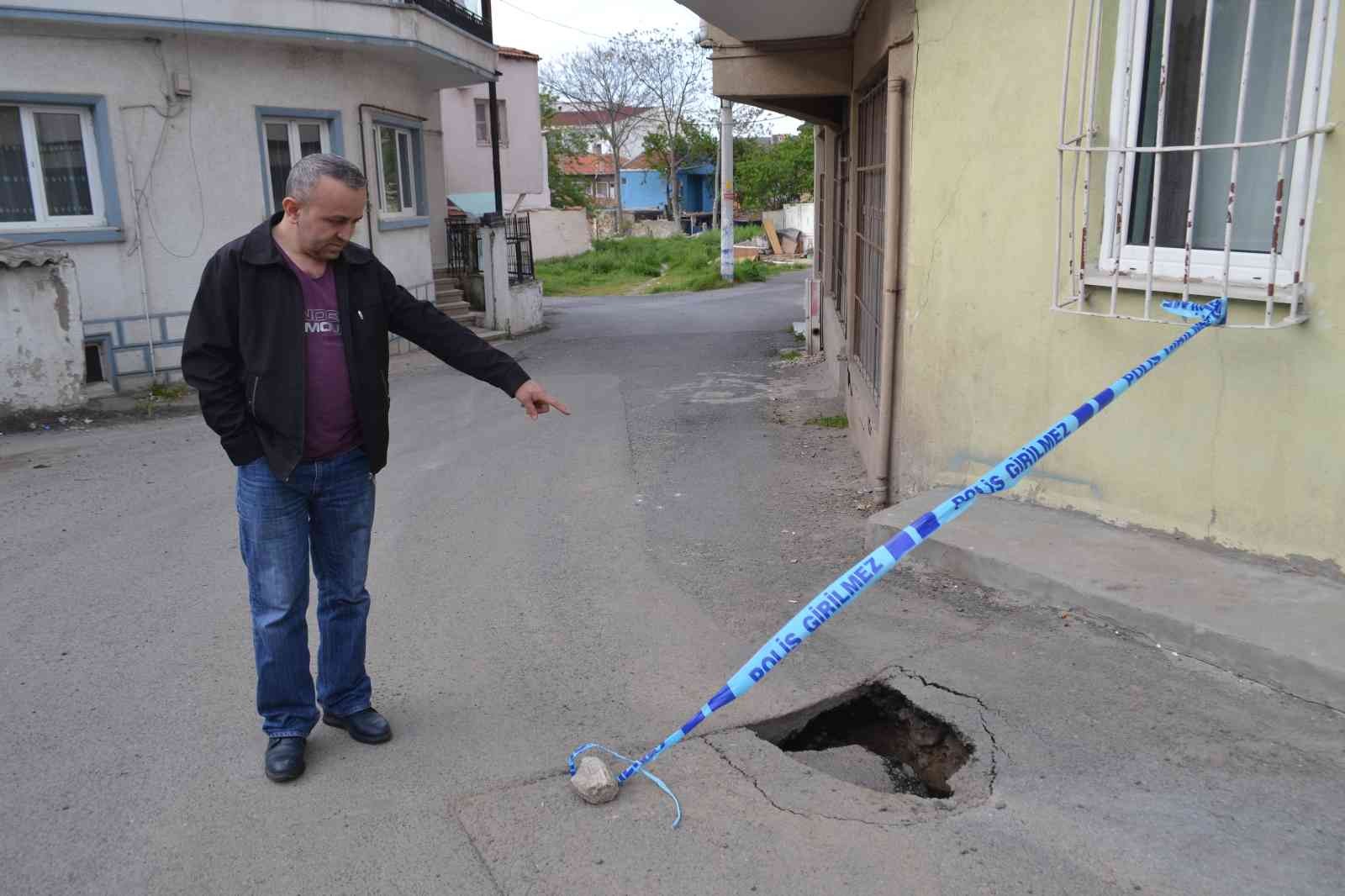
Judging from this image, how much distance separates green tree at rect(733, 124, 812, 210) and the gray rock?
43.1m

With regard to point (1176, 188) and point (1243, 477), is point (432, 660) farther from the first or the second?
point (1176, 188)

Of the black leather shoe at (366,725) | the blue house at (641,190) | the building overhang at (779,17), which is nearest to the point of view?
the black leather shoe at (366,725)

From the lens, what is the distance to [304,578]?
353 centimetres

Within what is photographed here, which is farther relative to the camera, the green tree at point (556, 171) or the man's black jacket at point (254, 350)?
the green tree at point (556, 171)

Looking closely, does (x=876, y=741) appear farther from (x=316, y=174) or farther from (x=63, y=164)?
(x=63, y=164)

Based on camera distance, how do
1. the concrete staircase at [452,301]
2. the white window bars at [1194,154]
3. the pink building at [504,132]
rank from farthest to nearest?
the pink building at [504,132] < the concrete staircase at [452,301] < the white window bars at [1194,154]

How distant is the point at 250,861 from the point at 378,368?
5.29ft

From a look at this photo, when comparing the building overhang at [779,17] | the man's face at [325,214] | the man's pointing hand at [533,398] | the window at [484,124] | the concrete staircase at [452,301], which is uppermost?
the window at [484,124]

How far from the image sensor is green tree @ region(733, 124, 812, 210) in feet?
148

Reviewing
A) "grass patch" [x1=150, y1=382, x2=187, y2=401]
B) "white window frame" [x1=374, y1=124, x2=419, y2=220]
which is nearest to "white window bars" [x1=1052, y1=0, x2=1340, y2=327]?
"grass patch" [x1=150, y1=382, x2=187, y2=401]

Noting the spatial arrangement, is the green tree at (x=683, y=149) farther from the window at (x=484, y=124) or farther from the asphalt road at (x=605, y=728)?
the asphalt road at (x=605, y=728)

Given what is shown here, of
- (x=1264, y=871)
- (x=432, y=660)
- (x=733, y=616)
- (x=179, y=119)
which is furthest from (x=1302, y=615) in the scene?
(x=179, y=119)

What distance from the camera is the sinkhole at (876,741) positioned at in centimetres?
355

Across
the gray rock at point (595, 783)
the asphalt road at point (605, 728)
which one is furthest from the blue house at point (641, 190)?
the gray rock at point (595, 783)
